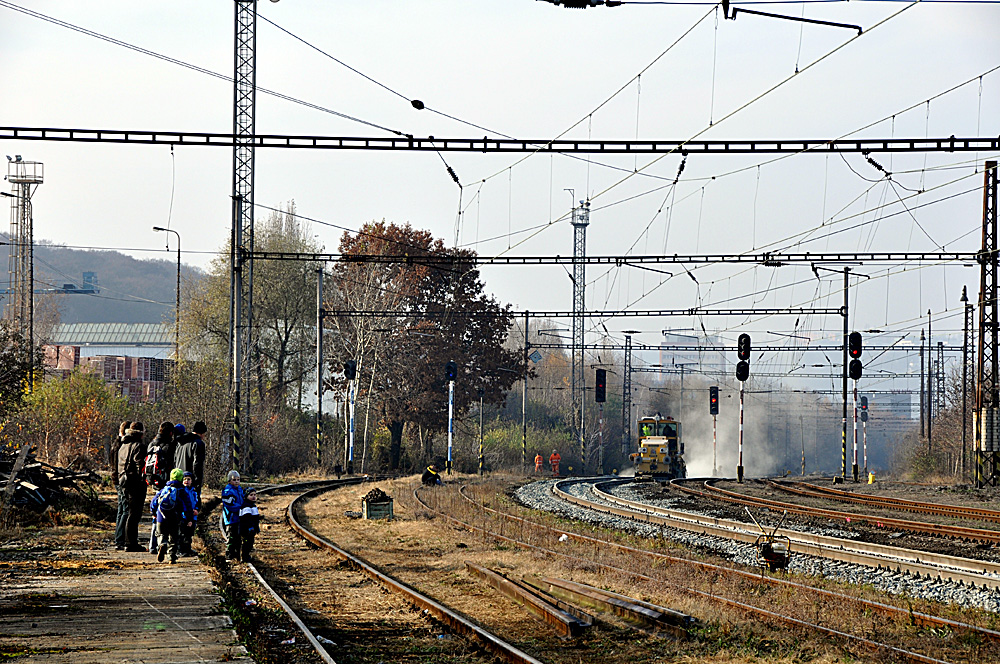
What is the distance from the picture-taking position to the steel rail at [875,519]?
58.0ft

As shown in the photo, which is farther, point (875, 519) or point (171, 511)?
point (875, 519)

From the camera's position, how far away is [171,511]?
44.4ft

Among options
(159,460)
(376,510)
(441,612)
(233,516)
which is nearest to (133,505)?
(159,460)

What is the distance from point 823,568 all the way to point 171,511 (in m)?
9.02

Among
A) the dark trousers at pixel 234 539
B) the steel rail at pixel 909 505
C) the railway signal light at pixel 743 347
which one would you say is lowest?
the steel rail at pixel 909 505

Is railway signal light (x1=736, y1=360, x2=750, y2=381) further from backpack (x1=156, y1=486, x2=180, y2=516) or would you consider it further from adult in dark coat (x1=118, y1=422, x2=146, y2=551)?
backpack (x1=156, y1=486, x2=180, y2=516)

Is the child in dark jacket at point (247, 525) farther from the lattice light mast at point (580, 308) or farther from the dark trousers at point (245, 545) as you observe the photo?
the lattice light mast at point (580, 308)

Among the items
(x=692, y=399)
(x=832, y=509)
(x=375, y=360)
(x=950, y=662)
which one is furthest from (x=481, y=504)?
(x=692, y=399)

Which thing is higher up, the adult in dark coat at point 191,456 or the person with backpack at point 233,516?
the adult in dark coat at point 191,456

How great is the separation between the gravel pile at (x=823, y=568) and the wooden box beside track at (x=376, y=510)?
4081 millimetres

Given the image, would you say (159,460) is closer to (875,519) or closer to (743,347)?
(875,519)

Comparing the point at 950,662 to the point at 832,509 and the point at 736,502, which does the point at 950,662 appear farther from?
the point at 736,502

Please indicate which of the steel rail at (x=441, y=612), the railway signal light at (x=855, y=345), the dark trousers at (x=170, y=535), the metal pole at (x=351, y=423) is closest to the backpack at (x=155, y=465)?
the dark trousers at (x=170, y=535)

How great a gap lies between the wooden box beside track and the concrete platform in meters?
9.17
